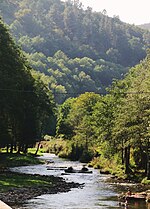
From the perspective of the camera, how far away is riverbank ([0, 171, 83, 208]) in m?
41.4

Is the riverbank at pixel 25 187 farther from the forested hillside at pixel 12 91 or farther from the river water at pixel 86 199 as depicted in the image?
the forested hillside at pixel 12 91

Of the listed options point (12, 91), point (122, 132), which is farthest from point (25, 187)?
point (122, 132)

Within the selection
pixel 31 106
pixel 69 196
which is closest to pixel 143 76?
pixel 31 106

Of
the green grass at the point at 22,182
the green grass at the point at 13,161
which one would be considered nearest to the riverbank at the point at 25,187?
the green grass at the point at 22,182

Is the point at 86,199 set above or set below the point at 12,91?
below

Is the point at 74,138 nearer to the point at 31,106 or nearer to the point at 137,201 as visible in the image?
the point at 31,106

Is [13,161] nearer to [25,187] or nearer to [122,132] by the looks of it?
[122,132]

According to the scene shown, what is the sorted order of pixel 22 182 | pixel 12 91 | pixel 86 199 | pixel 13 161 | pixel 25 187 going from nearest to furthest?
pixel 86 199, pixel 25 187, pixel 22 182, pixel 12 91, pixel 13 161

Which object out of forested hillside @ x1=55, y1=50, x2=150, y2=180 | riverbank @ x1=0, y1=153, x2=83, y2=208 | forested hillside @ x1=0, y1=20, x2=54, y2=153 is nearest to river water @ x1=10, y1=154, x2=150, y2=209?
riverbank @ x1=0, y1=153, x2=83, y2=208

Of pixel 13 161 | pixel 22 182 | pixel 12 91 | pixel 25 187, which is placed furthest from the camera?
pixel 13 161

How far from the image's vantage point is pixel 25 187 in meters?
49.0

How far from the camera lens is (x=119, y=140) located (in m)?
70.3

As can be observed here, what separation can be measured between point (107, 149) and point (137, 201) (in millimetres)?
34781

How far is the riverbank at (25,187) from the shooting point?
1628 inches
